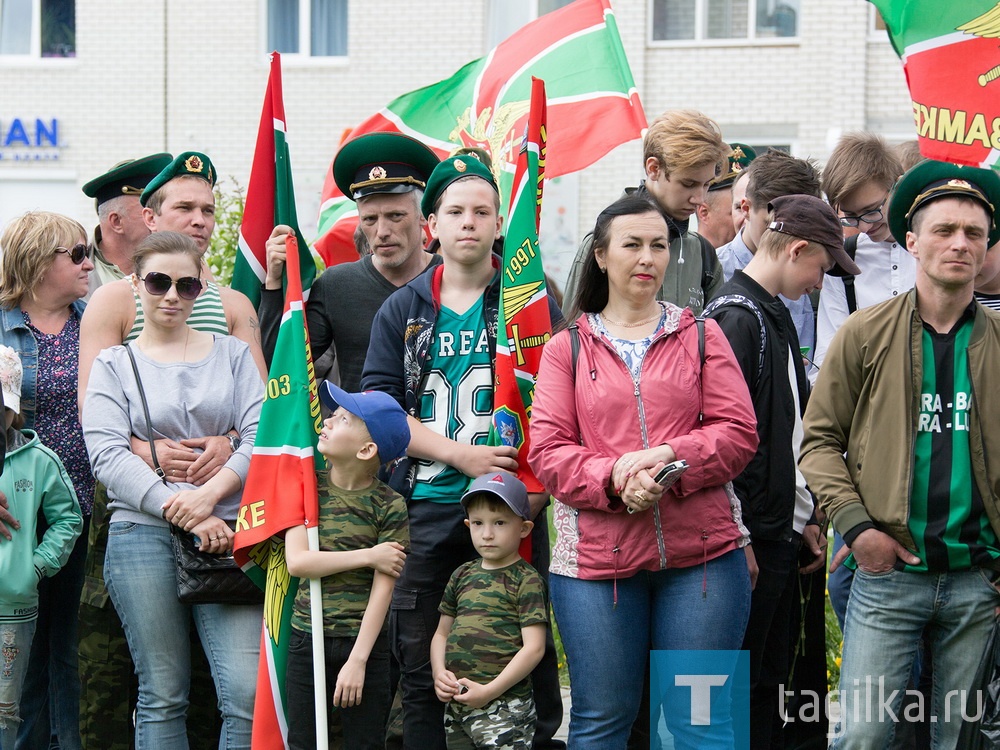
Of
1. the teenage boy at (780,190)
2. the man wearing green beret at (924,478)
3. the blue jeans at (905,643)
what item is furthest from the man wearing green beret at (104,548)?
the blue jeans at (905,643)

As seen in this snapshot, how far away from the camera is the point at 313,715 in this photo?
14.4 ft

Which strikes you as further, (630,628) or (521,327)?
(521,327)

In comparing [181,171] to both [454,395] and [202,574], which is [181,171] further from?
[202,574]

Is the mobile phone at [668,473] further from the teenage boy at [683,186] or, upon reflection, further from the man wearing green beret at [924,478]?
the teenage boy at [683,186]

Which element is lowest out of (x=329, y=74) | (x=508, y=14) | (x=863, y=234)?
(x=863, y=234)

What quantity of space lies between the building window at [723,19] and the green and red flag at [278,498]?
42.7ft

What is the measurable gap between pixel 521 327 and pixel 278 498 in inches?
41.4

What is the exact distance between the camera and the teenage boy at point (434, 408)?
466cm

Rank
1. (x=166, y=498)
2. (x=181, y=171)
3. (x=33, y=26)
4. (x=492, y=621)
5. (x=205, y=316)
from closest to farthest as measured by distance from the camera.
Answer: (x=492, y=621) → (x=166, y=498) → (x=205, y=316) → (x=181, y=171) → (x=33, y=26)

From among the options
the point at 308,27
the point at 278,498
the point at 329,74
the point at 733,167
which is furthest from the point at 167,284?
the point at 308,27

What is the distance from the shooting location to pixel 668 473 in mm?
3943

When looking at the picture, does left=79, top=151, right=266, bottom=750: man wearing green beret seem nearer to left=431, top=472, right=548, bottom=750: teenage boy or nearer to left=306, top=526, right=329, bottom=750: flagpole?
left=306, top=526, right=329, bottom=750: flagpole

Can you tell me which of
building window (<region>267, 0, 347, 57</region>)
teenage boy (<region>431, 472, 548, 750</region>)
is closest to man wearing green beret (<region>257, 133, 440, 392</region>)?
teenage boy (<region>431, 472, 548, 750</region>)

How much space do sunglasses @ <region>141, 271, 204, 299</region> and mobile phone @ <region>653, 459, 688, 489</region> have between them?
6.19 ft
